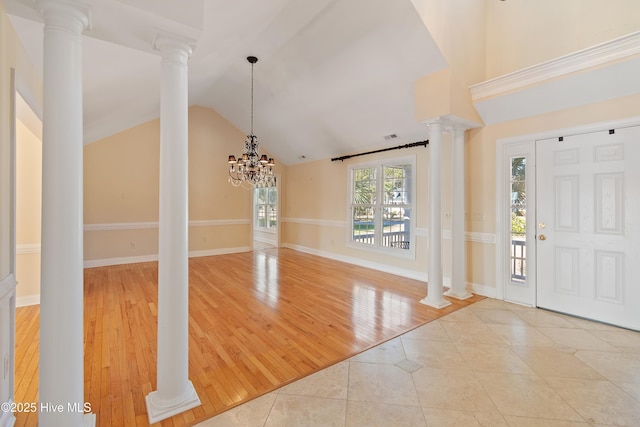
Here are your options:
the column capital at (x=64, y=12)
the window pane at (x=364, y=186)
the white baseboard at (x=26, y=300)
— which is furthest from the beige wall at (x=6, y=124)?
the window pane at (x=364, y=186)

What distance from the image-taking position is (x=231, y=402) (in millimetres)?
1946

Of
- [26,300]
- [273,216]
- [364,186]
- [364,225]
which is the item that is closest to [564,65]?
[364,186]

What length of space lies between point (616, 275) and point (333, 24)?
4185mm

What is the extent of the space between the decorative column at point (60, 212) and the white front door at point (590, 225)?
4511 mm

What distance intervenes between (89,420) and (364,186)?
5367 millimetres

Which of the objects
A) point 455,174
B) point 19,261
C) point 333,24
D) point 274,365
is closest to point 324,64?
point 333,24

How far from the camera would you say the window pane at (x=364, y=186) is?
19.7 feet

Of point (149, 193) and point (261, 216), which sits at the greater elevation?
point (149, 193)

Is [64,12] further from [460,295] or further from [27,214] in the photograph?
[460,295]

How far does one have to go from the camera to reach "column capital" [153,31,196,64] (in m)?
1.72

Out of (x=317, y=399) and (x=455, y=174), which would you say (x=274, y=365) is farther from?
(x=455, y=174)

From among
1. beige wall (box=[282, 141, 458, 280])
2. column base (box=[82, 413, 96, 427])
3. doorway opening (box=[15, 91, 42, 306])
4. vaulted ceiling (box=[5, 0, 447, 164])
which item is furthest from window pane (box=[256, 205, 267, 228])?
column base (box=[82, 413, 96, 427])

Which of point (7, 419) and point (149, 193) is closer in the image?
point (7, 419)

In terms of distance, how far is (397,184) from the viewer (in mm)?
5488
